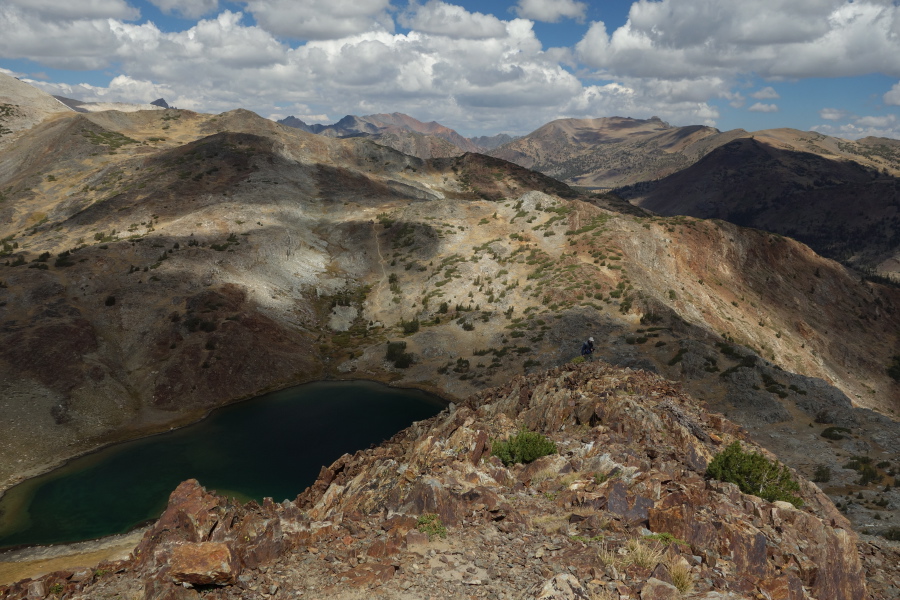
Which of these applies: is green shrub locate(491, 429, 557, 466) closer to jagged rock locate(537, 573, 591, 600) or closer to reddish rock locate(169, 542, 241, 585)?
jagged rock locate(537, 573, 591, 600)

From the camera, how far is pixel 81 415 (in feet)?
141

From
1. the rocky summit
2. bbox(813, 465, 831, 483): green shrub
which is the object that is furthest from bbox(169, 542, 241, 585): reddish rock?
bbox(813, 465, 831, 483): green shrub

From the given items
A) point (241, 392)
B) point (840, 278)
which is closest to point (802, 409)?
point (241, 392)

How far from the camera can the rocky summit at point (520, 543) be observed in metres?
10.8

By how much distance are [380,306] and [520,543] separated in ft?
197

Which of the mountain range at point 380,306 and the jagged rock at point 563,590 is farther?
the mountain range at point 380,306

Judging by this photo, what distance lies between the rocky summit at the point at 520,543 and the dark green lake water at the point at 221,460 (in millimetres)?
21939

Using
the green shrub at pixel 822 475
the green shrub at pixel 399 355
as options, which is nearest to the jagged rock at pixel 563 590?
the green shrub at pixel 822 475

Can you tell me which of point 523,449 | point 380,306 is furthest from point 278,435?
point 523,449

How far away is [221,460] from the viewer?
3941 cm

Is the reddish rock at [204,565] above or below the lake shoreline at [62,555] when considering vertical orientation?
above

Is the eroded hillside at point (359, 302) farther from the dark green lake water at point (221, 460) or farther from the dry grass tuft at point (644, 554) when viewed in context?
the dry grass tuft at point (644, 554)

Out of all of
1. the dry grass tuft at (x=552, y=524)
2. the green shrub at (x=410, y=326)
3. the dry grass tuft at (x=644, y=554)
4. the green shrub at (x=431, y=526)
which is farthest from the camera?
the green shrub at (x=410, y=326)

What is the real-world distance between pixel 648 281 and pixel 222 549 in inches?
2449
